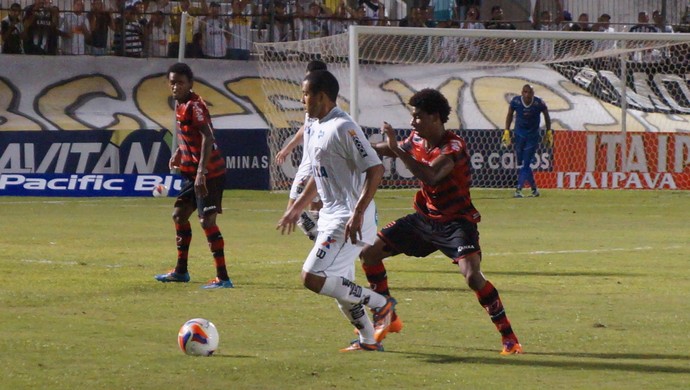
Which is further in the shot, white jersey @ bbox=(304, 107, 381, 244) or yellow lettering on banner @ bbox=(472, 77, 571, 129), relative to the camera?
yellow lettering on banner @ bbox=(472, 77, 571, 129)

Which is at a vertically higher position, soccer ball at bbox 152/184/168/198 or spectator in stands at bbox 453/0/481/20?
spectator in stands at bbox 453/0/481/20

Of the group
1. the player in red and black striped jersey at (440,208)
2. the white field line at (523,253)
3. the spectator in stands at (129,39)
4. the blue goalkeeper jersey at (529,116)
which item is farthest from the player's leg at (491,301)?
the spectator in stands at (129,39)

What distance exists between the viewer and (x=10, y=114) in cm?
3011

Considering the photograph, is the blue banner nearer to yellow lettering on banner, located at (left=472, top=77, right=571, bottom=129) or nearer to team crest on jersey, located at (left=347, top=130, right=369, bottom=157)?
yellow lettering on banner, located at (left=472, top=77, right=571, bottom=129)

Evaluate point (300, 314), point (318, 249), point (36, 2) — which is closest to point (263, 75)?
point (36, 2)

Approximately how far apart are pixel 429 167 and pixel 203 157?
3831 mm

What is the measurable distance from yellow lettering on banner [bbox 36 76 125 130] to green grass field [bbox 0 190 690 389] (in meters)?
11.9

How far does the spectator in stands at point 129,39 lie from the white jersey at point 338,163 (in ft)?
80.6

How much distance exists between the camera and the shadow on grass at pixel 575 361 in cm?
775

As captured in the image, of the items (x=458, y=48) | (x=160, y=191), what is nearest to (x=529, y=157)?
(x=458, y=48)

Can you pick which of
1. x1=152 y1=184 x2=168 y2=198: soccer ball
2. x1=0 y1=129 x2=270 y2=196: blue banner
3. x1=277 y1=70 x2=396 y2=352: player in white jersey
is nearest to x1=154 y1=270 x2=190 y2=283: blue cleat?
x1=277 y1=70 x2=396 y2=352: player in white jersey

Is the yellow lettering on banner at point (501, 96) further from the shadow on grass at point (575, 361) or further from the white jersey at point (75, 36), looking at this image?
the shadow on grass at point (575, 361)

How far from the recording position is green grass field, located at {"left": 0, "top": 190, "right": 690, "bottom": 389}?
7504 mm

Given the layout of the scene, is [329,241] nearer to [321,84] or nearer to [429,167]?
[429,167]
